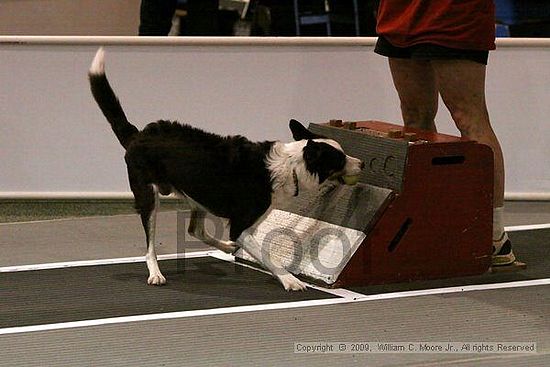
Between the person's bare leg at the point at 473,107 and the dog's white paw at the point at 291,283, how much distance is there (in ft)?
2.63

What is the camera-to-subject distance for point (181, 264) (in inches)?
167

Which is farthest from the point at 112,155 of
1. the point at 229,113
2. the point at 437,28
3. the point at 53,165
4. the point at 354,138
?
the point at 437,28

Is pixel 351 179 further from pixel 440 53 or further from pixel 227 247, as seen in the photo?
pixel 227 247

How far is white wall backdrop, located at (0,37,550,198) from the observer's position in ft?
17.6

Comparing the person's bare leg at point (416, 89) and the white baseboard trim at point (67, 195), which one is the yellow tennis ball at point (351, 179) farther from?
the white baseboard trim at point (67, 195)

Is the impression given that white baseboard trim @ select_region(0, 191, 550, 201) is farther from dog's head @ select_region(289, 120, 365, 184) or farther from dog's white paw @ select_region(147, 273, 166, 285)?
dog's head @ select_region(289, 120, 365, 184)

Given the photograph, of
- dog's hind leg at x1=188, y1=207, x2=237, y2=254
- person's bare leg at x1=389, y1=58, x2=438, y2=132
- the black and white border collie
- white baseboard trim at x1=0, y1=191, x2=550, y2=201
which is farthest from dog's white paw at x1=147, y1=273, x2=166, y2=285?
Answer: white baseboard trim at x1=0, y1=191, x2=550, y2=201

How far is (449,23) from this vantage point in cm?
383

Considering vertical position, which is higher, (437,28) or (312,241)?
(437,28)

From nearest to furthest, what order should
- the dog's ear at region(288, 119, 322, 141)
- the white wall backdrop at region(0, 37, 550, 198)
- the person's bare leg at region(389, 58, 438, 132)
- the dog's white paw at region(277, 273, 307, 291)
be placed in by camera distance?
1. the dog's white paw at region(277, 273, 307, 291)
2. the dog's ear at region(288, 119, 322, 141)
3. the person's bare leg at region(389, 58, 438, 132)
4. the white wall backdrop at region(0, 37, 550, 198)

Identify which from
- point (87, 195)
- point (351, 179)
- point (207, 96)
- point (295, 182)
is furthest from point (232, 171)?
point (87, 195)

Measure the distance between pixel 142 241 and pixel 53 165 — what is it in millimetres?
995

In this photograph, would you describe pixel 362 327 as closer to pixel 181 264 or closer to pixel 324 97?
pixel 181 264

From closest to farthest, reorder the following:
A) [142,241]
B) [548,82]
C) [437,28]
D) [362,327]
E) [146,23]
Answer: [362,327] < [437,28] < [142,241] < [548,82] < [146,23]
